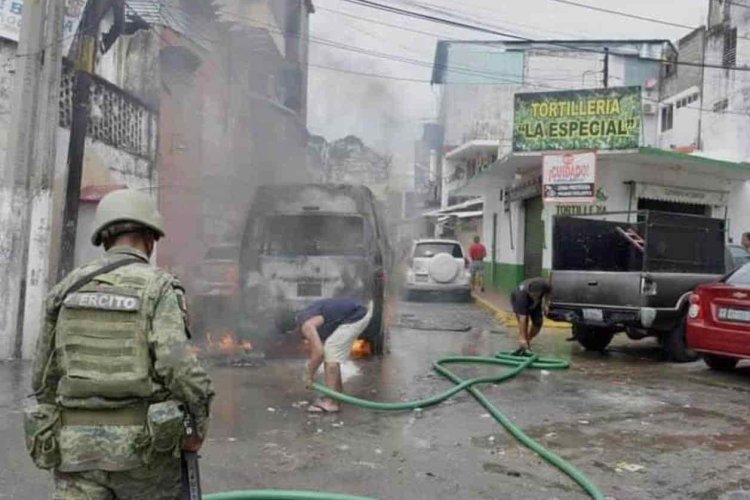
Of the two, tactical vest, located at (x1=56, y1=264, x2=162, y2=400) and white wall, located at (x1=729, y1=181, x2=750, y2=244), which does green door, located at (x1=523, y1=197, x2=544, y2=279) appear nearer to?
white wall, located at (x1=729, y1=181, x2=750, y2=244)

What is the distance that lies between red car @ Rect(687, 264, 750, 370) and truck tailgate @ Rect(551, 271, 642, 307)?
2.37ft

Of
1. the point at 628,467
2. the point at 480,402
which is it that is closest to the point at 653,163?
the point at 480,402

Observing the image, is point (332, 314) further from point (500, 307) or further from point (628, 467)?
point (500, 307)

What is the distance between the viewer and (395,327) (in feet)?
41.5

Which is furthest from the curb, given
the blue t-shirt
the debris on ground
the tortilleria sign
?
the debris on ground

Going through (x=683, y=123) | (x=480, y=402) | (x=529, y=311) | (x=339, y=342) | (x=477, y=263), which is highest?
(x=683, y=123)

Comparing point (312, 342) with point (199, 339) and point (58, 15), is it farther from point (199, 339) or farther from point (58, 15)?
point (58, 15)

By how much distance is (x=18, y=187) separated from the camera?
8305mm

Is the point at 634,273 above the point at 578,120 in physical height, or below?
below

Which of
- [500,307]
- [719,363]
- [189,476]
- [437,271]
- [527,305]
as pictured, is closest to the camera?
[189,476]

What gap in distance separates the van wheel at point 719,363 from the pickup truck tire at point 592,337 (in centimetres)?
150

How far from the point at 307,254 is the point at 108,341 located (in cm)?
655

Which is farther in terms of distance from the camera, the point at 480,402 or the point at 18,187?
the point at 18,187

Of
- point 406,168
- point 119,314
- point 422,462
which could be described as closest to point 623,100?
point 406,168
